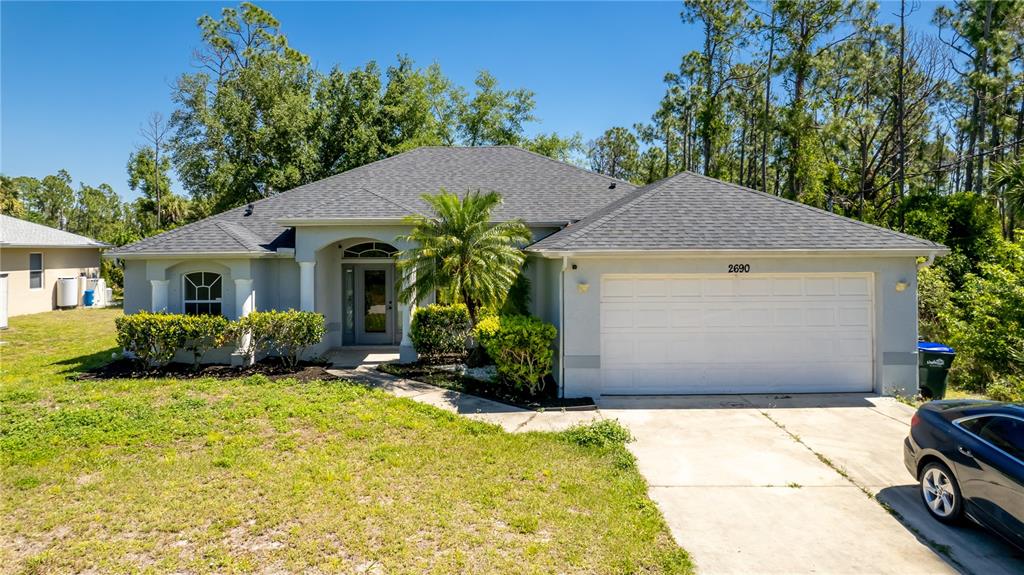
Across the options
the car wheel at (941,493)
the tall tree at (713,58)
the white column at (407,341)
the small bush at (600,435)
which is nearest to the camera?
the car wheel at (941,493)

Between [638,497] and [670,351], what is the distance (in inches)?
179

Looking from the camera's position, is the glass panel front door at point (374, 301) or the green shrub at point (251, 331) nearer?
the green shrub at point (251, 331)

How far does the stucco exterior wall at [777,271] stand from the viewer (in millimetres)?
9055

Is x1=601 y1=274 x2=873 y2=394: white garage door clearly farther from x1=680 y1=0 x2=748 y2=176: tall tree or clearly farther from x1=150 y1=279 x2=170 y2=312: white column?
x1=680 y1=0 x2=748 y2=176: tall tree

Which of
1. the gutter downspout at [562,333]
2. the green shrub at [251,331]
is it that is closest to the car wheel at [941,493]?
the gutter downspout at [562,333]

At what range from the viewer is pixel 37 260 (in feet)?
71.2

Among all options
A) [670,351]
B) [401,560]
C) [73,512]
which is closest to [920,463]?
[670,351]

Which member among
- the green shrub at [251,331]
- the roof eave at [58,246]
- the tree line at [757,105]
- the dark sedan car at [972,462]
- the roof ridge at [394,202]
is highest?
the tree line at [757,105]

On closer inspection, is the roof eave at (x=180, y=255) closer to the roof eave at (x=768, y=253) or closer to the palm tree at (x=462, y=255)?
the palm tree at (x=462, y=255)

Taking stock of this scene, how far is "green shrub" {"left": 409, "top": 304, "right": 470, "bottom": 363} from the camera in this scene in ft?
38.6

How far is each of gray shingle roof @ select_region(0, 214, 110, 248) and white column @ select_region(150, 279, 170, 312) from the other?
12.7 meters

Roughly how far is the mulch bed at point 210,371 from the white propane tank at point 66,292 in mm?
15777

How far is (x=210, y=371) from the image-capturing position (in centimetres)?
1110

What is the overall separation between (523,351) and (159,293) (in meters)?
9.40
